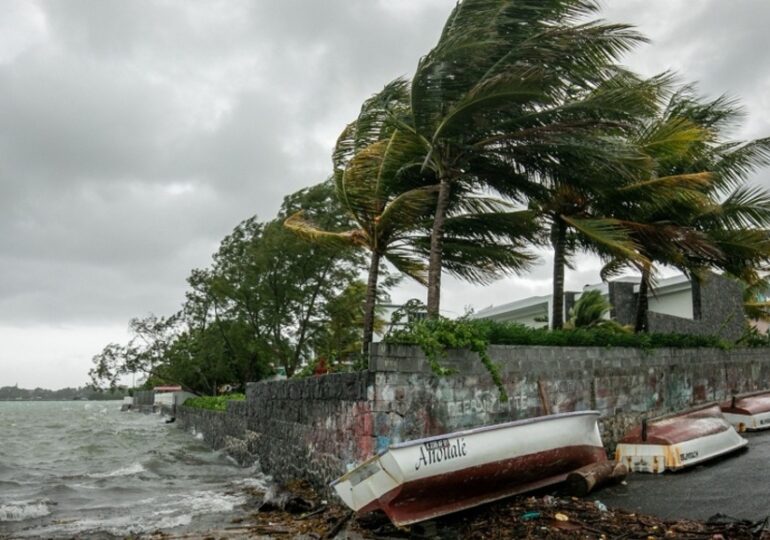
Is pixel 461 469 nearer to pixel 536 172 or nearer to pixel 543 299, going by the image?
pixel 536 172

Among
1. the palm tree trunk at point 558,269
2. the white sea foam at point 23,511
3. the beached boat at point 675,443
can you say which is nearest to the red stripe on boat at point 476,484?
the beached boat at point 675,443

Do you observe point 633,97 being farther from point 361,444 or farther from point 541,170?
point 361,444

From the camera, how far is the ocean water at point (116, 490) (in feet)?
32.4

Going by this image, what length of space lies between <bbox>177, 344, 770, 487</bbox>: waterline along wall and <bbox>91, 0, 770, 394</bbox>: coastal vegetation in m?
0.34

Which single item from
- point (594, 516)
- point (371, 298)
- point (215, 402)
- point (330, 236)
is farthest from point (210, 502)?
point (215, 402)

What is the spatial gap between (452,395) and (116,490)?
7.47 meters

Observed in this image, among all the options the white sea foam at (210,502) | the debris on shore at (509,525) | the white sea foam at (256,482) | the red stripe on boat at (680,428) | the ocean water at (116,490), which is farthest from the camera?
the white sea foam at (256,482)

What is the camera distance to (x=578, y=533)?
23.7 feet

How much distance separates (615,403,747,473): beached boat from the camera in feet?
33.0

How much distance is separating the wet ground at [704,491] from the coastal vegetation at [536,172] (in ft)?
8.02

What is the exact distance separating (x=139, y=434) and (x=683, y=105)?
24914 millimetres

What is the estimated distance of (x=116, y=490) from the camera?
43.8ft

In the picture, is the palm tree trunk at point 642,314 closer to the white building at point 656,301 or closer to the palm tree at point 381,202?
the white building at point 656,301

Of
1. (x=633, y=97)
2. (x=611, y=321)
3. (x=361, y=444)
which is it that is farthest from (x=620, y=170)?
(x=611, y=321)
